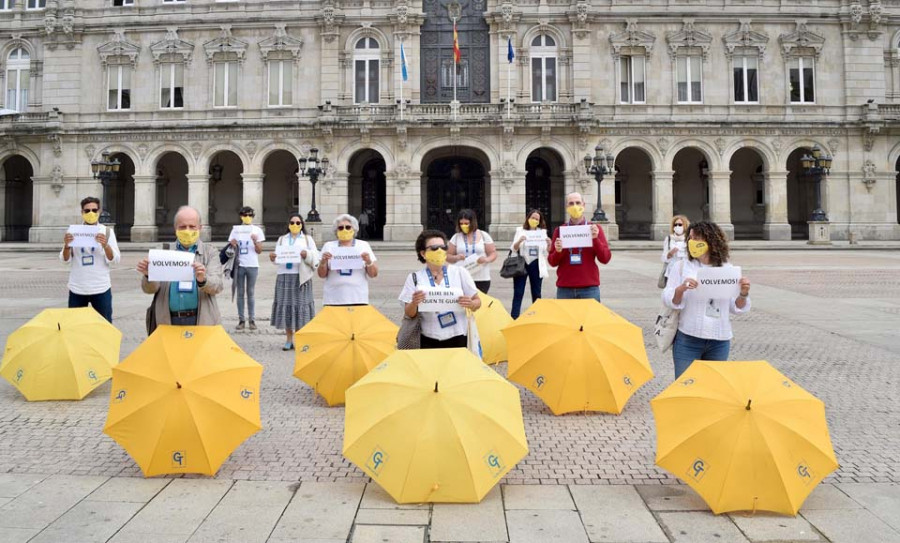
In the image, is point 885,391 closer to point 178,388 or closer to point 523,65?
point 178,388

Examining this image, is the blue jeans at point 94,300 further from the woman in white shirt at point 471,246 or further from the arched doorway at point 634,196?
the arched doorway at point 634,196

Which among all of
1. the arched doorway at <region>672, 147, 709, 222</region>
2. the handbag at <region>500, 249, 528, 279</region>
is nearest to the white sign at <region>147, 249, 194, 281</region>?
the handbag at <region>500, 249, 528, 279</region>

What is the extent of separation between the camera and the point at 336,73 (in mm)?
36750

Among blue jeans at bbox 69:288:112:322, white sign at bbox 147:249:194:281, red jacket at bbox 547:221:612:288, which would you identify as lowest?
blue jeans at bbox 69:288:112:322

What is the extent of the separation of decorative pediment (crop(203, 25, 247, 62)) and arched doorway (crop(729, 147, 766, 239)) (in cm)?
3127

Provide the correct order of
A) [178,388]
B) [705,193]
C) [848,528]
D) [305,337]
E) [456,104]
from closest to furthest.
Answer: [848,528] < [178,388] < [305,337] < [456,104] < [705,193]

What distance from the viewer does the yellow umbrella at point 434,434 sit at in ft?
14.5

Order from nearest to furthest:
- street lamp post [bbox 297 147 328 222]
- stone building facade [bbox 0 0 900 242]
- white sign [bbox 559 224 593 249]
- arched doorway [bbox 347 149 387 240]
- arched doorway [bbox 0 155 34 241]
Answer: white sign [bbox 559 224 593 249]
street lamp post [bbox 297 147 328 222]
stone building facade [bbox 0 0 900 242]
arched doorway [bbox 347 149 387 240]
arched doorway [bbox 0 155 34 241]

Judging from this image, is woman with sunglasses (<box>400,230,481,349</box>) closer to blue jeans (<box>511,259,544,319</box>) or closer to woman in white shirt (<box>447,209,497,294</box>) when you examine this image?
woman in white shirt (<box>447,209,497,294</box>)

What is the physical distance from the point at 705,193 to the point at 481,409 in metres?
40.6

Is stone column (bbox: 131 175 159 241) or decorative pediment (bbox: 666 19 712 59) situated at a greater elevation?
decorative pediment (bbox: 666 19 712 59)

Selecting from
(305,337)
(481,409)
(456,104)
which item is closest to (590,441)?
(481,409)

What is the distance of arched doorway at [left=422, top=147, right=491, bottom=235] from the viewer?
40031 millimetres

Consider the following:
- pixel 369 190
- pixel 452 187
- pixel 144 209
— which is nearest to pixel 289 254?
pixel 452 187
